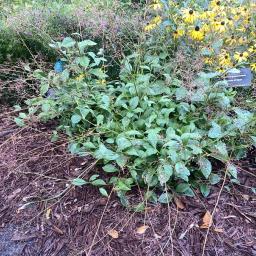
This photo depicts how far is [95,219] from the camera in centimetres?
233

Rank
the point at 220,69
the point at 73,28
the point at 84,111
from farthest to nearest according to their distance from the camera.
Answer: the point at 73,28, the point at 220,69, the point at 84,111

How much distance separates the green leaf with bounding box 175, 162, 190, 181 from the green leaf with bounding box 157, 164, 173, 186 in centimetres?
5

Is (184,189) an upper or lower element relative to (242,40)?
lower

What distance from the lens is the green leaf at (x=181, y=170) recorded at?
2215mm

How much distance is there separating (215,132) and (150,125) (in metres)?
0.40

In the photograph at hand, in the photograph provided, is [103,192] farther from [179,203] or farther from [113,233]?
[179,203]

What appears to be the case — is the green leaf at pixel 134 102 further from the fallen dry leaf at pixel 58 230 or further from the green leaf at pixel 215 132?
the fallen dry leaf at pixel 58 230

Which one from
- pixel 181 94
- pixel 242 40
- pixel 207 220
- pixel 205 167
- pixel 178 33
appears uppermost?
pixel 178 33

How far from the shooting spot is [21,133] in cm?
302

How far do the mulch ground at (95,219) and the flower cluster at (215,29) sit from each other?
887 millimetres

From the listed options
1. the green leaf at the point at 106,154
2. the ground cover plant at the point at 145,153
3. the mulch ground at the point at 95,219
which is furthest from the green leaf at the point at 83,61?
the green leaf at the point at 106,154

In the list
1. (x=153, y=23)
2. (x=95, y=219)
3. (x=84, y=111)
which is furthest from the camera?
(x=153, y=23)

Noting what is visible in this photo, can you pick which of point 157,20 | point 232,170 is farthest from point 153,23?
point 232,170

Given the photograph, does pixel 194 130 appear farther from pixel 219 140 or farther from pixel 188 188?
pixel 188 188
